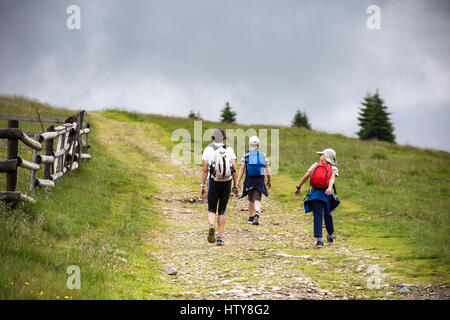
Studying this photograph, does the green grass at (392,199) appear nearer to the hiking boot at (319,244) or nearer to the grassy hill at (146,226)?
the grassy hill at (146,226)

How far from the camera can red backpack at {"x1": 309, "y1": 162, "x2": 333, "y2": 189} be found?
32.5ft

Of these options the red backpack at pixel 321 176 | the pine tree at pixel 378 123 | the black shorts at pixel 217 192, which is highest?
the pine tree at pixel 378 123

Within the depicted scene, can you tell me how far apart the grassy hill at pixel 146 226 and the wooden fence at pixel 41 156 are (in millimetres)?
386

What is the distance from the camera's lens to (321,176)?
9906 millimetres

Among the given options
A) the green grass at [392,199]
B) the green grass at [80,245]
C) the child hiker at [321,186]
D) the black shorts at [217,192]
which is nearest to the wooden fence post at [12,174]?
the green grass at [80,245]

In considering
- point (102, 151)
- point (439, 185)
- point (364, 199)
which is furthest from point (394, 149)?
point (102, 151)

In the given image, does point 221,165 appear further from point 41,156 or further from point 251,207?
point 41,156

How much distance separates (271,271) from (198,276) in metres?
1.38

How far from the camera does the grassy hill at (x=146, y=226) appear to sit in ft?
21.3

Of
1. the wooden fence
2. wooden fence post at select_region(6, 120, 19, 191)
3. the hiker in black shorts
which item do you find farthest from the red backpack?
wooden fence post at select_region(6, 120, 19, 191)

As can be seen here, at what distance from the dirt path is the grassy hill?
4.2 inches
